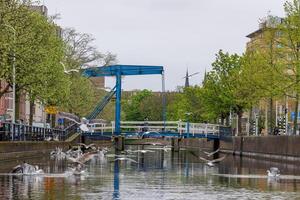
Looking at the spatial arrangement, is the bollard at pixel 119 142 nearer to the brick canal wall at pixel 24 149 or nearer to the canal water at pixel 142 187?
the brick canal wall at pixel 24 149

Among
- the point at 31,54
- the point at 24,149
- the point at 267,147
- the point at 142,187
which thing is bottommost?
the point at 142,187

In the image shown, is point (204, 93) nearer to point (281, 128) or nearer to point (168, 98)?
point (281, 128)

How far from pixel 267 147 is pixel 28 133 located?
66.2 ft

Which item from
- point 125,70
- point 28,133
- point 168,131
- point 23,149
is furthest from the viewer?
point 125,70

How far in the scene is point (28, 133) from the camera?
63344 mm

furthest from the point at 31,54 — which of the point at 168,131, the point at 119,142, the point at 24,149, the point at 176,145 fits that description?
the point at 176,145

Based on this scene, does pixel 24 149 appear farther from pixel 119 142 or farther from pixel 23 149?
pixel 119 142

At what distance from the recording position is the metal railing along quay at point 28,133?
5419 centimetres

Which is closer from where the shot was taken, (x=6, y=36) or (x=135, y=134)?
(x=6, y=36)

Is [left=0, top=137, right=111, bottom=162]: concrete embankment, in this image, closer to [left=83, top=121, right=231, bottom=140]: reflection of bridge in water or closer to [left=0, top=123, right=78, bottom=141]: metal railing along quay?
[left=0, top=123, right=78, bottom=141]: metal railing along quay

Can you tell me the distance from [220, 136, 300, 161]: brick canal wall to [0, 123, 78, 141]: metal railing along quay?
18.3 metres

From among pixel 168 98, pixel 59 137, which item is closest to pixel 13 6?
pixel 59 137

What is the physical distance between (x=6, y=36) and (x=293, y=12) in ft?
71.6

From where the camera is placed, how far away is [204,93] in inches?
3777
